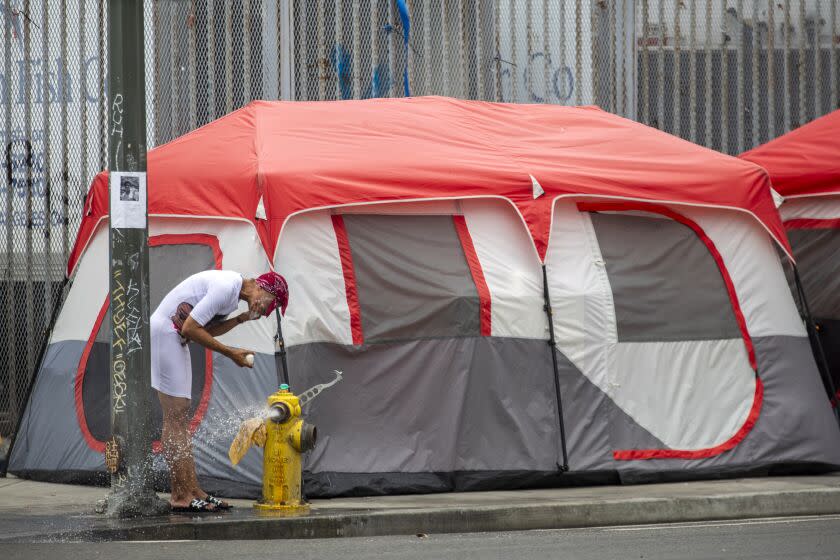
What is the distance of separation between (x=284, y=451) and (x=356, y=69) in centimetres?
561

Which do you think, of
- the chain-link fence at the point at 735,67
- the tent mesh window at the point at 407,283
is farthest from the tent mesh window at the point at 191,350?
the chain-link fence at the point at 735,67

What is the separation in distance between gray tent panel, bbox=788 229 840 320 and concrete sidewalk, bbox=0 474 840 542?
79.7 inches

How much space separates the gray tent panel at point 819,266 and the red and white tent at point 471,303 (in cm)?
86

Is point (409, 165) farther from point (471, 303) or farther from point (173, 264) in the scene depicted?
point (173, 264)

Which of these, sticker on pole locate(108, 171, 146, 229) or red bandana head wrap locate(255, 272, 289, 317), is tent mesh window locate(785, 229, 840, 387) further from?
sticker on pole locate(108, 171, 146, 229)

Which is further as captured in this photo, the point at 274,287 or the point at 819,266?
the point at 819,266

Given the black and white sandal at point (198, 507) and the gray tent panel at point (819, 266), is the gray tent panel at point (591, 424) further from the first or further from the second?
the black and white sandal at point (198, 507)

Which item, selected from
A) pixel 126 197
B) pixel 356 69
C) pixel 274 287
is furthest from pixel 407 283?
pixel 356 69

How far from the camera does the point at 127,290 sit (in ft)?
26.4

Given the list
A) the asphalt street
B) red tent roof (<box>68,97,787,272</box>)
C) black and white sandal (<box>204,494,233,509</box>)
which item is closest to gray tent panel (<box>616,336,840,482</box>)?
red tent roof (<box>68,97,787,272</box>)

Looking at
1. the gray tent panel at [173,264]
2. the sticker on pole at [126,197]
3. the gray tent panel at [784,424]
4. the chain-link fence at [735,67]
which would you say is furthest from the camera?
the chain-link fence at [735,67]

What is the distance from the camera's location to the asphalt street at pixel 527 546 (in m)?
6.88

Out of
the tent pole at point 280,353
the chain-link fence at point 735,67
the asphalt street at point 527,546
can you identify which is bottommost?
the asphalt street at point 527,546

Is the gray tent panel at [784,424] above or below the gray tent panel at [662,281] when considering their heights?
below
